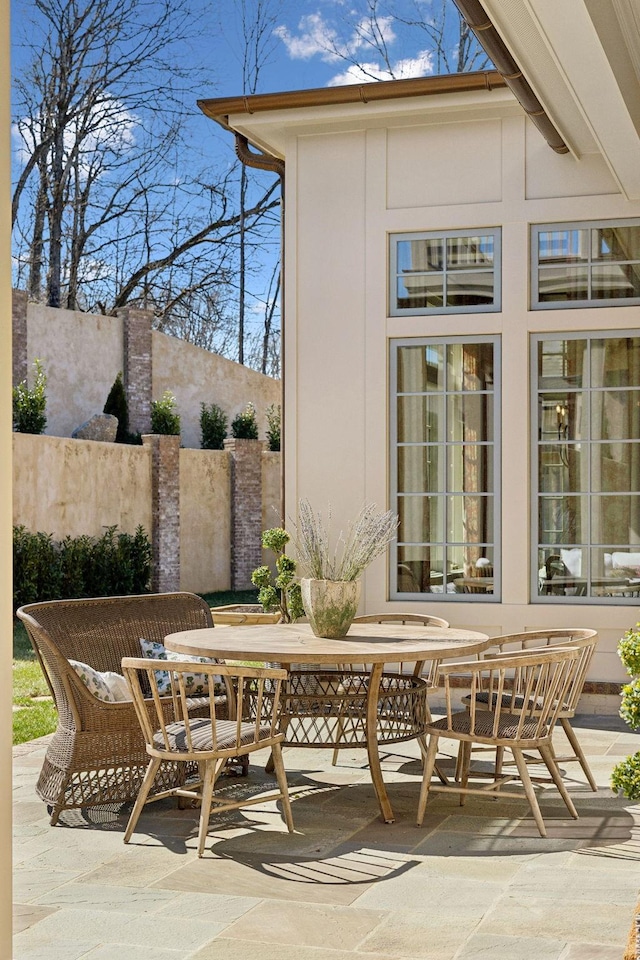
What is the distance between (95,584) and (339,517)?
28.1 ft

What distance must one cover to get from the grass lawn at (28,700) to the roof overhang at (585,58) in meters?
4.78

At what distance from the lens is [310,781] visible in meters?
5.53

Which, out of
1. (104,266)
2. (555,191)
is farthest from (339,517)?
(104,266)

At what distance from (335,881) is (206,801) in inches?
26.1

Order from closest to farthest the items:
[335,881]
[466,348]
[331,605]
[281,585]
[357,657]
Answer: [335,881] → [357,657] → [331,605] → [281,585] → [466,348]

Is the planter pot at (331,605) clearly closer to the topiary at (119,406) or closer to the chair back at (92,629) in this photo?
the chair back at (92,629)

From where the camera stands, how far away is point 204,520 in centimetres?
1845

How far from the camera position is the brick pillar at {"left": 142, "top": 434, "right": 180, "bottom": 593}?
1727 centimetres

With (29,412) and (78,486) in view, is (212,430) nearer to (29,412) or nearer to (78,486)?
(78,486)

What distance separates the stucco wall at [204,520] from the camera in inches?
709

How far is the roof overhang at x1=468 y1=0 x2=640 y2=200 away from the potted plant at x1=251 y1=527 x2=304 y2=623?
116 inches

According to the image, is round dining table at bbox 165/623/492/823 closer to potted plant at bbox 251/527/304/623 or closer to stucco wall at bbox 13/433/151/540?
potted plant at bbox 251/527/304/623

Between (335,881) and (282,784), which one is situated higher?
(282,784)

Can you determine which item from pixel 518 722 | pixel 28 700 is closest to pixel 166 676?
pixel 518 722
